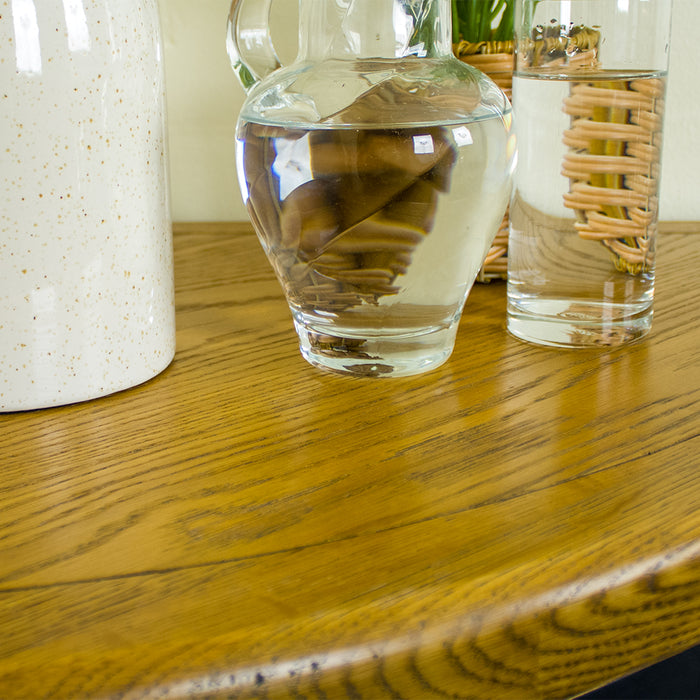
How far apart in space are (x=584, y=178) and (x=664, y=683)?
352 millimetres

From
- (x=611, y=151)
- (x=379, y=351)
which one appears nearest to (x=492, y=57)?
(x=611, y=151)

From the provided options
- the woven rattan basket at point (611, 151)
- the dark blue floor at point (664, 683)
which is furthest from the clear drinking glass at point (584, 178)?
the dark blue floor at point (664, 683)

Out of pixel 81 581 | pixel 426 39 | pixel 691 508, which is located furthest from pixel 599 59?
pixel 81 581

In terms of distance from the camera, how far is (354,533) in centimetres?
30

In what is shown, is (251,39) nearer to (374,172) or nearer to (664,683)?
(374,172)

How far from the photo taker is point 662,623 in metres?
0.29

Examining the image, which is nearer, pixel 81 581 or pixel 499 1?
pixel 81 581

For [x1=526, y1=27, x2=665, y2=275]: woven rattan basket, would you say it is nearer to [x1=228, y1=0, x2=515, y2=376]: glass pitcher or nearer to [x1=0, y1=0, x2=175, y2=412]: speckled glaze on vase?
[x1=228, y1=0, x2=515, y2=376]: glass pitcher

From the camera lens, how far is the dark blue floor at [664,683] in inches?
23.6

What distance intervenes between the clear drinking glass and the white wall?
32cm

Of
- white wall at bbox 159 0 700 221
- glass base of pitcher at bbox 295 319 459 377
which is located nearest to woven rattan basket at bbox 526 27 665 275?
glass base of pitcher at bbox 295 319 459 377

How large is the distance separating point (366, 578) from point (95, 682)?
3.3 inches

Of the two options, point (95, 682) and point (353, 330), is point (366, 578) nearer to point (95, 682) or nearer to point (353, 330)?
point (95, 682)

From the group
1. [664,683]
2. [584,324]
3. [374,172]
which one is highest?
[374,172]
